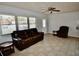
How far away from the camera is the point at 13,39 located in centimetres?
334

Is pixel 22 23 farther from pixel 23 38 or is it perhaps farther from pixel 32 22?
pixel 23 38

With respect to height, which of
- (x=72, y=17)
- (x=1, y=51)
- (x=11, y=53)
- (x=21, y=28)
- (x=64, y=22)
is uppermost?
(x=72, y=17)

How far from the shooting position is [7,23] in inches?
108

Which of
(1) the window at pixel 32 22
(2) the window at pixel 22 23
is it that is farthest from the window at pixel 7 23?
(1) the window at pixel 32 22

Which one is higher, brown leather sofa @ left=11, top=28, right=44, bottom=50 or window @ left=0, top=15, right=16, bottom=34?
window @ left=0, top=15, right=16, bottom=34

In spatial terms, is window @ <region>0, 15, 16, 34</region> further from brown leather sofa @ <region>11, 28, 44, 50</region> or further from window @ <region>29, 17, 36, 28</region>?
window @ <region>29, 17, 36, 28</region>

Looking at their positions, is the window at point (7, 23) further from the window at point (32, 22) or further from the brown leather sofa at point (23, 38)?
the window at point (32, 22)

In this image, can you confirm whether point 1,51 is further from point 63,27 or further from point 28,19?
point 63,27

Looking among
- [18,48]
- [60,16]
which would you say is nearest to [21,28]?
[18,48]

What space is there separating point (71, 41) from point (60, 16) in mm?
1586

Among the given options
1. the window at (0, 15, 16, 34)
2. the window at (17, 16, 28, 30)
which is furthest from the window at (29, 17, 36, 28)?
the window at (0, 15, 16, 34)

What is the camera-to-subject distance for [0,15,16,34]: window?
2682 mm

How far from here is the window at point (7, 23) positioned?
8.80 feet

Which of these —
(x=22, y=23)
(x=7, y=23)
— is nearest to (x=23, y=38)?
(x=22, y=23)
